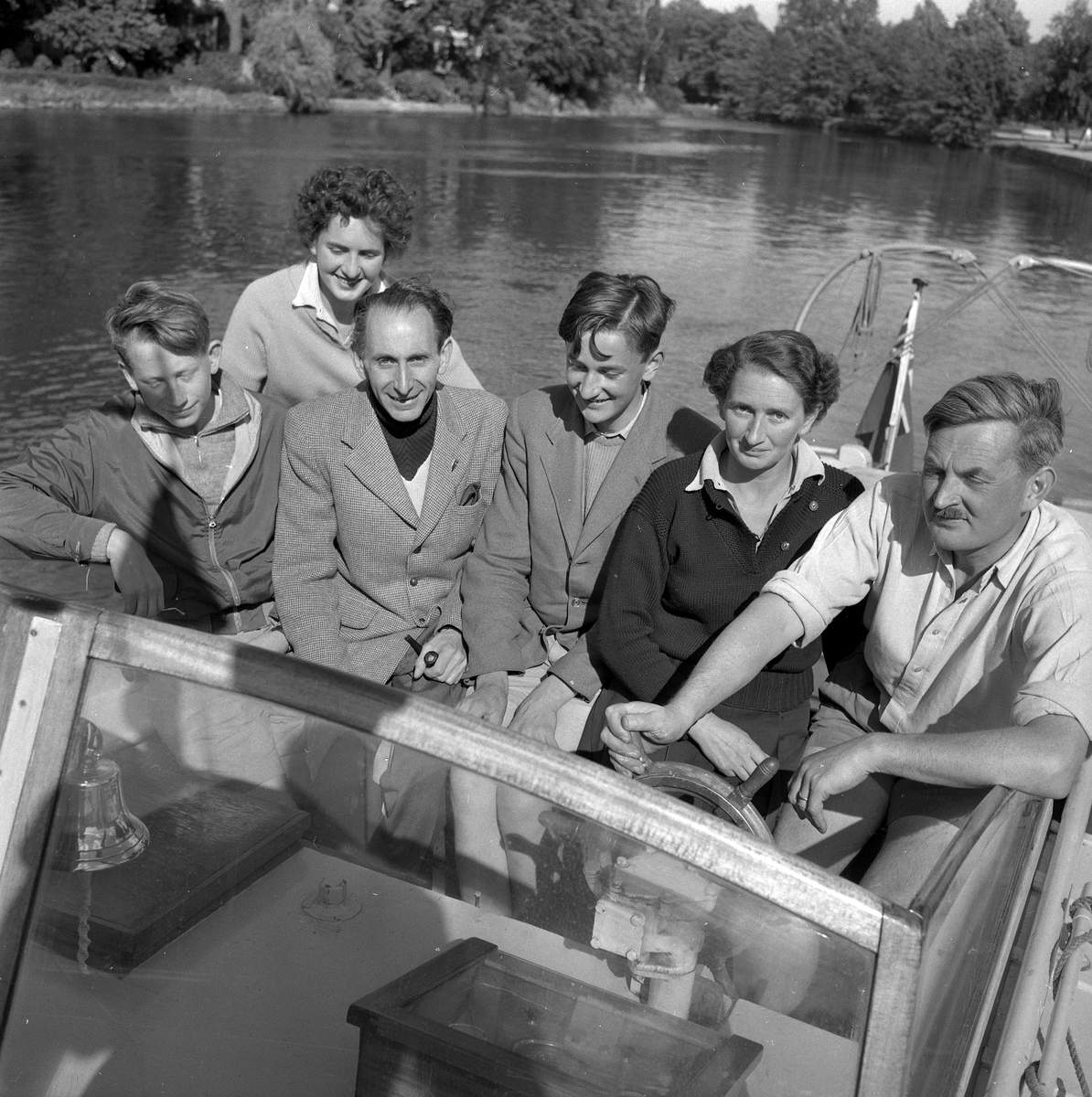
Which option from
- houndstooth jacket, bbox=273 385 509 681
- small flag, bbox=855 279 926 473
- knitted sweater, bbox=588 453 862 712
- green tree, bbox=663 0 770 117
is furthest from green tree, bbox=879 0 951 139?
knitted sweater, bbox=588 453 862 712

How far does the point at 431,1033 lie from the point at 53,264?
1434 cm

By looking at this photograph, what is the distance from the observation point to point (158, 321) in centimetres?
265

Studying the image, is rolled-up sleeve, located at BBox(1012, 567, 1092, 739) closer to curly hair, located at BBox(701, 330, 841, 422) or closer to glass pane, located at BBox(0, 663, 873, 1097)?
curly hair, located at BBox(701, 330, 841, 422)

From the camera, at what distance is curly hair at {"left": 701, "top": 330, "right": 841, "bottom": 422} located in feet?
8.21

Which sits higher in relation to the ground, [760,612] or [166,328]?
[166,328]

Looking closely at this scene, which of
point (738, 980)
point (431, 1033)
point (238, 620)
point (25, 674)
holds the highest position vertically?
point (25, 674)

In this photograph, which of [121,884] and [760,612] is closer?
[121,884]

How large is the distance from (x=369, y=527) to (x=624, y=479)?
0.60m

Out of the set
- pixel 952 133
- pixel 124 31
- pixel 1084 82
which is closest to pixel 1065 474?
pixel 124 31

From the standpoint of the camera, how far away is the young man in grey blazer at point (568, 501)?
8.97 feet

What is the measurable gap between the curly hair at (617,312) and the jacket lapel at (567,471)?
210mm

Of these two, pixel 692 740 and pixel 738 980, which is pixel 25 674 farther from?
pixel 692 740

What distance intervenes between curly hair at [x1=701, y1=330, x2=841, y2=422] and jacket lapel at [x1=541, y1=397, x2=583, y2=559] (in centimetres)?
38

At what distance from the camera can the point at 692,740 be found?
2.50 meters
